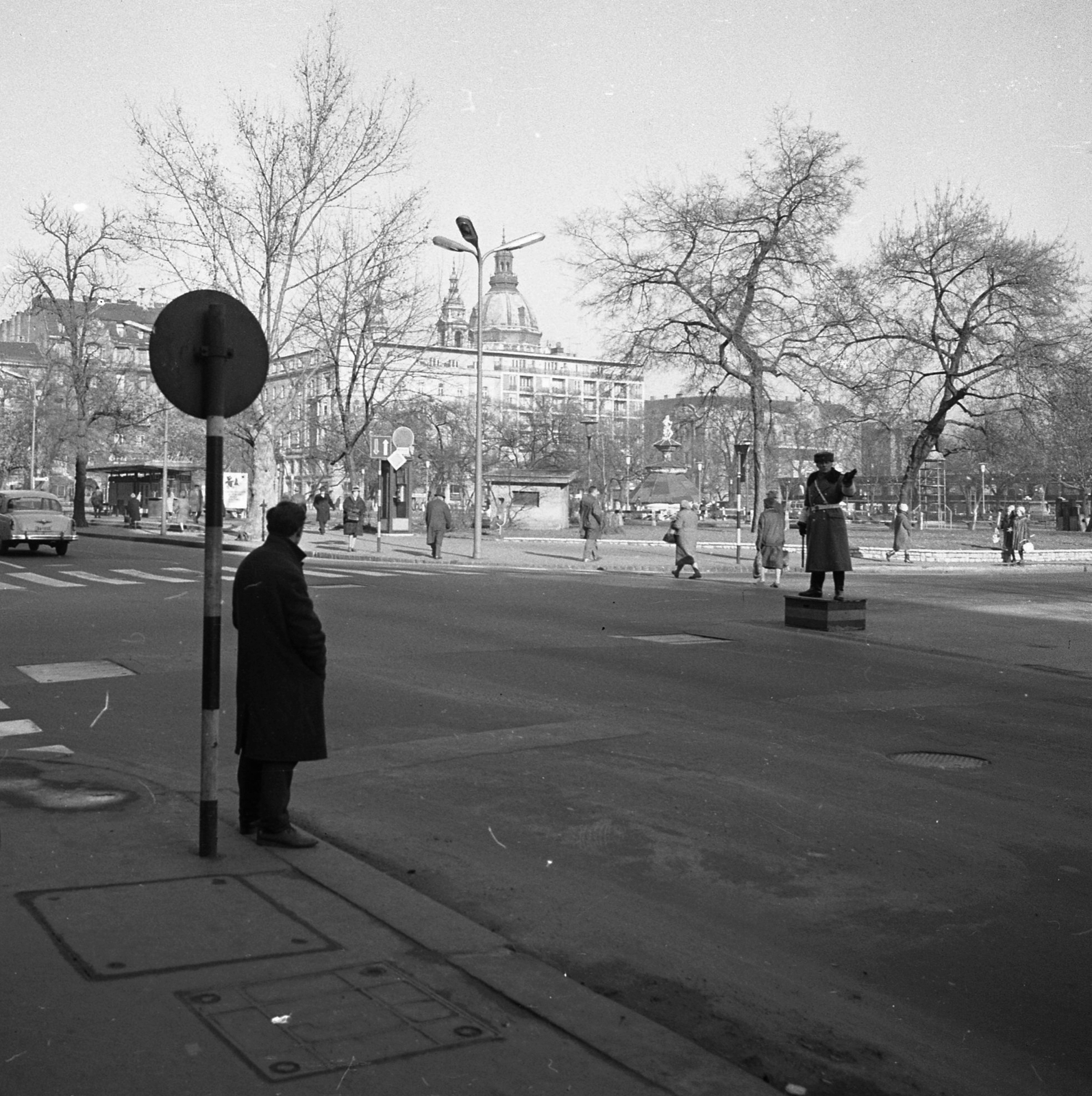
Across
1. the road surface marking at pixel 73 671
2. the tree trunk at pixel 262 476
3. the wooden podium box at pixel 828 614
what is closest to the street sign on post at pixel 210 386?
the road surface marking at pixel 73 671

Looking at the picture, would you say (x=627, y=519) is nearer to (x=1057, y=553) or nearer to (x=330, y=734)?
(x=1057, y=553)

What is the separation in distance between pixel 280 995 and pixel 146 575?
2170 cm

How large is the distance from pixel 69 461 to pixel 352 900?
66643mm

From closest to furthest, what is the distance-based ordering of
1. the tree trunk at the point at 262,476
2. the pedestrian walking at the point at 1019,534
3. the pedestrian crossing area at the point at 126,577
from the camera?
the pedestrian crossing area at the point at 126,577 → the pedestrian walking at the point at 1019,534 → the tree trunk at the point at 262,476

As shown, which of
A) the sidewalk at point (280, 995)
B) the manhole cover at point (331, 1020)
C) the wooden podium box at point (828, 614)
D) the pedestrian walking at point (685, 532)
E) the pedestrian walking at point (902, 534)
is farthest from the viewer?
the pedestrian walking at point (902, 534)

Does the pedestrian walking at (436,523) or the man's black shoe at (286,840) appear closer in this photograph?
the man's black shoe at (286,840)

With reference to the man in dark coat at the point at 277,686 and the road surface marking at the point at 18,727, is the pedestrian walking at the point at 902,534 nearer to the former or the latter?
the road surface marking at the point at 18,727

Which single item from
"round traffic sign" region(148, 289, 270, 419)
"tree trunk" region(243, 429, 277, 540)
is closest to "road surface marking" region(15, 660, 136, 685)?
"round traffic sign" region(148, 289, 270, 419)

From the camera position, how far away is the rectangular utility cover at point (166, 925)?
4402 millimetres

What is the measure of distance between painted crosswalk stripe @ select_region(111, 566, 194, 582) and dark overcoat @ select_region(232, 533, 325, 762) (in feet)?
59.2

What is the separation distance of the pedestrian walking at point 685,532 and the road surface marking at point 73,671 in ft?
51.3

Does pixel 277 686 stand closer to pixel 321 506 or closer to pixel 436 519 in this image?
pixel 436 519

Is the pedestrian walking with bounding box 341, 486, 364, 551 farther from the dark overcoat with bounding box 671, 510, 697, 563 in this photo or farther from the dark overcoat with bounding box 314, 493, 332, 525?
the dark overcoat with bounding box 671, 510, 697, 563

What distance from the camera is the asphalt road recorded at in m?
4.49
